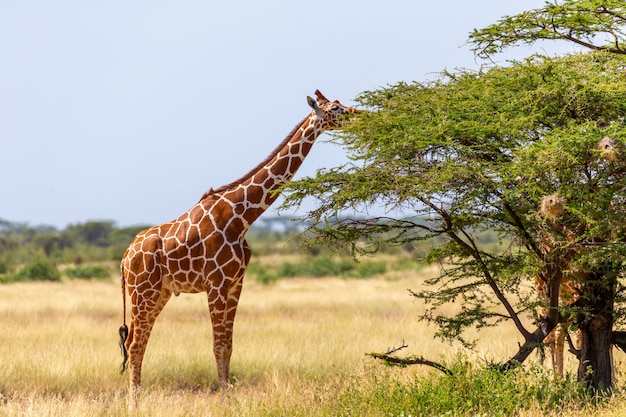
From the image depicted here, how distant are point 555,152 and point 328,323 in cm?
1108

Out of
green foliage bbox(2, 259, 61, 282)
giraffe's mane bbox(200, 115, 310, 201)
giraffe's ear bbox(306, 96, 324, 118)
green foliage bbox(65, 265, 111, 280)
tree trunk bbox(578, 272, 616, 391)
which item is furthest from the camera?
green foliage bbox(65, 265, 111, 280)

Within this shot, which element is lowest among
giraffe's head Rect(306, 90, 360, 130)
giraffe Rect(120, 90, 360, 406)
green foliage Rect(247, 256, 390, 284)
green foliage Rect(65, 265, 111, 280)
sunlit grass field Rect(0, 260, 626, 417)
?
green foliage Rect(247, 256, 390, 284)

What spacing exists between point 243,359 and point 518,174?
6.53 metres

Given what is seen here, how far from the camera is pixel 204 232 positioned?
11.0 metres

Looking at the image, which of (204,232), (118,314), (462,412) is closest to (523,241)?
(462,412)

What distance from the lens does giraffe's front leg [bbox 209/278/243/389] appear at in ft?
35.6

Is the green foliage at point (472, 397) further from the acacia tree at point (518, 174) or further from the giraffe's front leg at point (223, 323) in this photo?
the giraffe's front leg at point (223, 323)

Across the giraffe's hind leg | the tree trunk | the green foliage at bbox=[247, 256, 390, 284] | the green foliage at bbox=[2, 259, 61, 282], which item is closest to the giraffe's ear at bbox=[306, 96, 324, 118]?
the giraffe's hind leg

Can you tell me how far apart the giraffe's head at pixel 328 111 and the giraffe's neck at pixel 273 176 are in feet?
0.32

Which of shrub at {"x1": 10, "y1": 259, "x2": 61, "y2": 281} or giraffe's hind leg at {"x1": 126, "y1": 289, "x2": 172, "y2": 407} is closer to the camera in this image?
giraffe's hind leg at {"x1": 126, "y1": 289, "x2": 172, "y2": 407}

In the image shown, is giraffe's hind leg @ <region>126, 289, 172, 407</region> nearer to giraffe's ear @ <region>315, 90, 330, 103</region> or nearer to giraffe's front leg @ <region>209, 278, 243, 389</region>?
giraffe's front leg @ <region>209, 278, 243, 389</region>

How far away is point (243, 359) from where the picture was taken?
13.4 metres

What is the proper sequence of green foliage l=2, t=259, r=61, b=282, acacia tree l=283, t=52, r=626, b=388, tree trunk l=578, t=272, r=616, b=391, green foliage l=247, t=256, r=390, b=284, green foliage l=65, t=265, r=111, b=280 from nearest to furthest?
1. acacia tree l=283, t=52, r=626, b=388
2. tree trunk l=578, t=272, r=616, b=391
3. green foliage l=2, t=259, r=61, b=282
4. green foliage l=65, t=265, r=111, b=280
5. green foliage l=247, t=256, r=390, b=284

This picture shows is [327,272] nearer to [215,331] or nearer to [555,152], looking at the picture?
[215,331]
